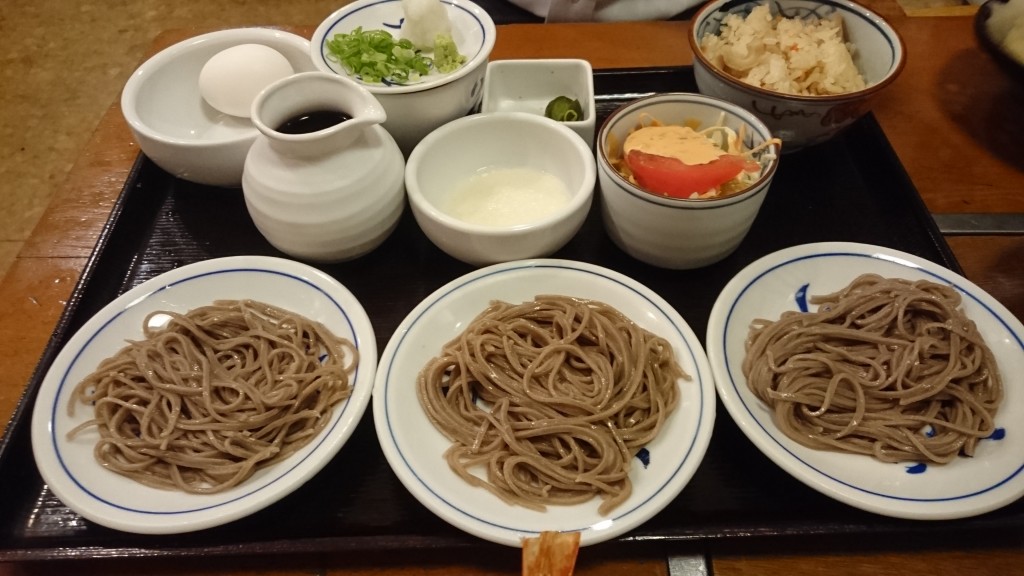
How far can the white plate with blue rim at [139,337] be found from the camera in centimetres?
117

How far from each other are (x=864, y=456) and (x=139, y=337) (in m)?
1.59

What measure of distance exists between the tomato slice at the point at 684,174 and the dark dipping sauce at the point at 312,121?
0.75 meters

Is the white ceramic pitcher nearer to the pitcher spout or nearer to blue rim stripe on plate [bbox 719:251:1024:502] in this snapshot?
the pitcher spout

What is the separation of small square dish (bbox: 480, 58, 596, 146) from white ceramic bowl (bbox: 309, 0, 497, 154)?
12 centimetres

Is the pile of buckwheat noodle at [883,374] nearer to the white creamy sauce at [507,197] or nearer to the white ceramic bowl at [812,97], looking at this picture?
the white ceramic bowl at [812,97]

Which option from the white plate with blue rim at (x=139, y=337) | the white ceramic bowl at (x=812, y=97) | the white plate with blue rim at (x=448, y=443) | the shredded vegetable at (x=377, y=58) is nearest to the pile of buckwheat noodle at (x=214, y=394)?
the white plate with blue rim at (x=139, y=337)

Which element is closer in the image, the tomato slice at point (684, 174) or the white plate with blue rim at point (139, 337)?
the white plate with blue rim at point (139, 337)

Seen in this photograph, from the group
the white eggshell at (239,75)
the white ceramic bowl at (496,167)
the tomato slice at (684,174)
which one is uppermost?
the white eggshell at (239,75)

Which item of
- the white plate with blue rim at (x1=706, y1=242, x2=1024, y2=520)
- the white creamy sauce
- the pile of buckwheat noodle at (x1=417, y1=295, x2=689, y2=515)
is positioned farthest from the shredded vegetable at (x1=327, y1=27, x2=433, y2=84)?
the white plate with blue rim at (x1=706, y1=242, x2=1024, y2=520)

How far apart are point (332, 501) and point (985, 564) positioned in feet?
4.02

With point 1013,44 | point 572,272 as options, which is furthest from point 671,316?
point 1013,44

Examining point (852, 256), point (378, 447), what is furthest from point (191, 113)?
point (852, 256)

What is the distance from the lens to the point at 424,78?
1.85 meters

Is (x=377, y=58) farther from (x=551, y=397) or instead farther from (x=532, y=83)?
(x=551, y=397)
